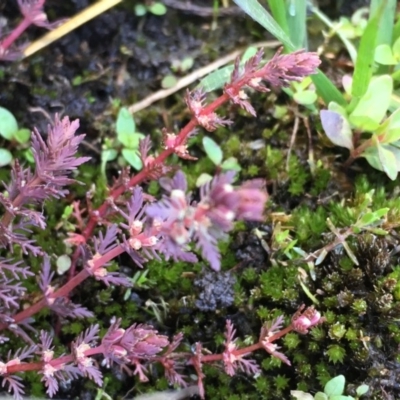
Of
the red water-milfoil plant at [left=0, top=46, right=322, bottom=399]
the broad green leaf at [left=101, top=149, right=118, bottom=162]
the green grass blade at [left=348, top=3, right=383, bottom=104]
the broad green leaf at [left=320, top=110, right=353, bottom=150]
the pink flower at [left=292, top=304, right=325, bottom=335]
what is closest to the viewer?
the red water-milfoil plant at [left=0, top=46, right=322, bottom=399]

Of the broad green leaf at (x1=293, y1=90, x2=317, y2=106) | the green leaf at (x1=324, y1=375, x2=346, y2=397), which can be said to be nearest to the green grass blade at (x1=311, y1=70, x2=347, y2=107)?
the broad green leaf at (x1=293, y1=90, x2=317, y2=106)

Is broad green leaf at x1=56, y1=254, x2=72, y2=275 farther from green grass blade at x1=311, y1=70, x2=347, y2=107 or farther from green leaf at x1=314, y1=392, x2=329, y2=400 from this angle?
green grass blade at x1=311, y1=70, x2=347, y2=107

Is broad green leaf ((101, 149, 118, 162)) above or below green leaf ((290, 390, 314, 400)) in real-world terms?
above

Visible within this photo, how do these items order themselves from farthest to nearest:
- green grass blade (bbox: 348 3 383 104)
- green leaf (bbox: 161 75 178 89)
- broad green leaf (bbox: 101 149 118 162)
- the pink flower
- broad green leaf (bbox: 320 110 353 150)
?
green leaf (bbox: 161 75 178 89) → broad green leaf (bbox: 101 149 118 162) → broad green leaf (bbox: 320 110 353 150) → green grass blade (bbox: 348 3 383 104) → the pink flower

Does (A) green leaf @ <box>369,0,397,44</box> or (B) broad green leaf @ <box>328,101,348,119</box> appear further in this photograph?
(A) green leaf @ <box>369,0,397,44</box>

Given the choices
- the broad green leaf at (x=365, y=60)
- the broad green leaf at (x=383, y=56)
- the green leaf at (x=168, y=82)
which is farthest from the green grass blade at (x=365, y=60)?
the green leaf at (x=168, y=82)

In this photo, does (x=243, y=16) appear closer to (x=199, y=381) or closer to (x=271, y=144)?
(x=271, y=144)
